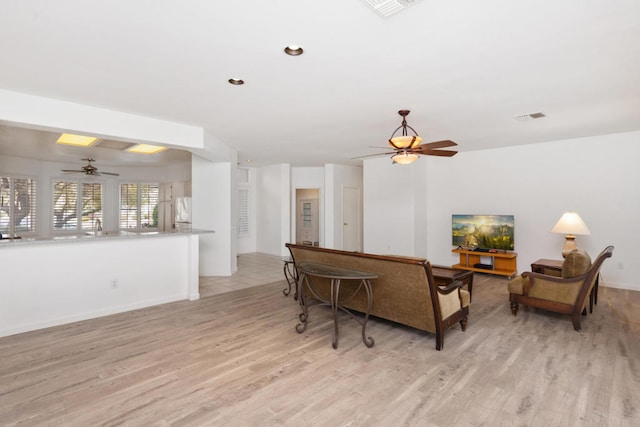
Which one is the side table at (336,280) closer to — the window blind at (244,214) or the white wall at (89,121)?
Result: the white wall at (89,121)

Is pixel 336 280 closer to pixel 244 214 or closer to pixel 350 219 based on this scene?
pixel 350 219

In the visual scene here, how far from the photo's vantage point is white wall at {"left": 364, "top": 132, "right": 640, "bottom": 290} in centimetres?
539

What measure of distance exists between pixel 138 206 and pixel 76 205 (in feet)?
4.76

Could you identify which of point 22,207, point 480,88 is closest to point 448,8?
point 480,88

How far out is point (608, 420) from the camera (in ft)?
6.93

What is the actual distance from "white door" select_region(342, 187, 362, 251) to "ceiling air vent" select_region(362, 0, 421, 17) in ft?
23.8

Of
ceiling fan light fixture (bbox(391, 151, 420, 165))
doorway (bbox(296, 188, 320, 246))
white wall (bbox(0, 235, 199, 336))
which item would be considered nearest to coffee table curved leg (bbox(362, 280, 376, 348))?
ceiling fan light fixture (bbox(391, 151, 420, 165))

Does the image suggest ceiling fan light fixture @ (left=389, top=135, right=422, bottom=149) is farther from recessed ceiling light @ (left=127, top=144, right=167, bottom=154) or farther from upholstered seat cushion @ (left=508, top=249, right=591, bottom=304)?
recessed ceiling light @ (left=127, top=144, right=167, bottom=154)

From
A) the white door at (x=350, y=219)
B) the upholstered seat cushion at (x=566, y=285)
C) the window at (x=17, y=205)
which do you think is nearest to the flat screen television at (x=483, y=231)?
the upholstered seat cushion at (x=566, y=285)

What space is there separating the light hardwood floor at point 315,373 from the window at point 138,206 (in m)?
6.19

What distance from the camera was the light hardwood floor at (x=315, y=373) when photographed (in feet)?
7.14

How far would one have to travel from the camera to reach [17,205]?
7.40 m

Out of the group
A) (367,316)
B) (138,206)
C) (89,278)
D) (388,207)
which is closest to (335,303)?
(367,316)

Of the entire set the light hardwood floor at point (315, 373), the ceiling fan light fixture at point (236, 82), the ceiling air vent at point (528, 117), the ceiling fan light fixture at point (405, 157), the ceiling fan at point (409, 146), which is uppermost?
the ceiling air vent at point (528, 117)
